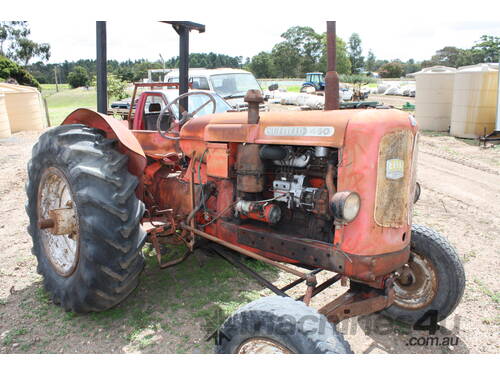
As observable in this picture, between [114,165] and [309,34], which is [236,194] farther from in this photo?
[309,34]

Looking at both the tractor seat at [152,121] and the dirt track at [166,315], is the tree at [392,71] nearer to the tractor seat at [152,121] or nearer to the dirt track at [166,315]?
the dirt track at [166,315]

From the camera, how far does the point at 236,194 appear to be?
3.17 metres

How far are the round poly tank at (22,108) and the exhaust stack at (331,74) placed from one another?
13561 millimetres

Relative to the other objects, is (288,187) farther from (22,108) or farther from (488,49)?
(488,49)

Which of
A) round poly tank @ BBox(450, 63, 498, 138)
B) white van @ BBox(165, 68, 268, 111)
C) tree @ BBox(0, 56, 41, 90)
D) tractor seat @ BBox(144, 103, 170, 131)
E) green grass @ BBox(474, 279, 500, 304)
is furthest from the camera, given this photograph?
tree @ BBox(0, 56, 41, 90)

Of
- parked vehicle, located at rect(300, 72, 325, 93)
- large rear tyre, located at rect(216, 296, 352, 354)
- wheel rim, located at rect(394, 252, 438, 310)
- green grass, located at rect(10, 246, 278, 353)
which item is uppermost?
parked vehicle, located at rect(300, 72, 325, 93)

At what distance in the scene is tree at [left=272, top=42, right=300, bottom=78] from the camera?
199ft

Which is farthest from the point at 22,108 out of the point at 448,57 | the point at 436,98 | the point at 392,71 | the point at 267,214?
the point at 448,57

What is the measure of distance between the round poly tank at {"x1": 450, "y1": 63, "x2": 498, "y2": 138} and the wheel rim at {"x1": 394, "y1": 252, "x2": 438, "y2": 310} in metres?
10.5

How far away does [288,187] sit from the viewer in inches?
110

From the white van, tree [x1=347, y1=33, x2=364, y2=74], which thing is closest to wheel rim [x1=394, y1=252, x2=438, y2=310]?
the white van

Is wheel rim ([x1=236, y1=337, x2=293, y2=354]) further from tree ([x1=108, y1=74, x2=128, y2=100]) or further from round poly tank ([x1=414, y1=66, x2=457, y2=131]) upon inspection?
tree ([x1=108, y1=74, x2=128, y2=100])

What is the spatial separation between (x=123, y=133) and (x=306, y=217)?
5.11 ft

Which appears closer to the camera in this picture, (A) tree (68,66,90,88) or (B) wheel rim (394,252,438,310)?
(B) wheel rim (394,252,438,310)
